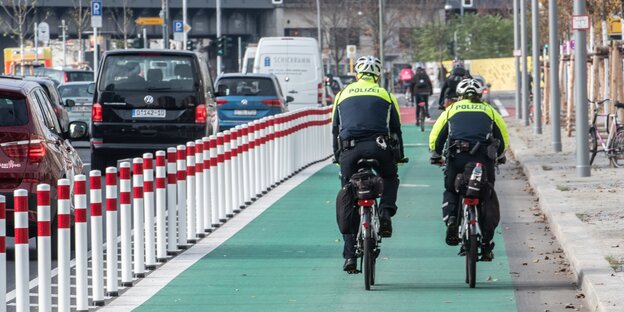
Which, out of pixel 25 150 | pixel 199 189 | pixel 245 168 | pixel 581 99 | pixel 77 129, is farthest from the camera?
pixel 581 99

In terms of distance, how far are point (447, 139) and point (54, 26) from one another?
3482 inches

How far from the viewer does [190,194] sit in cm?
1641

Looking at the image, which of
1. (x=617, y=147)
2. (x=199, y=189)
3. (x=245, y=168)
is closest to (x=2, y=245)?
(x=199, y=189)

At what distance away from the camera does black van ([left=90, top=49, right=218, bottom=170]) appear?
25.2 metres

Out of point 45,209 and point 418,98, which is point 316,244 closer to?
point 45,209

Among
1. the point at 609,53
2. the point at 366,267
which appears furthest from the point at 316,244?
the point at 609,53

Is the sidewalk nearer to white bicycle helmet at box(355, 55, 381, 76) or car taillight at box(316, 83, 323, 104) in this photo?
white bicycle helmet at box(355, 55, 381, 76)

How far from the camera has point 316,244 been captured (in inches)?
622

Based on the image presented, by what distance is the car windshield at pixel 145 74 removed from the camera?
25188 millimetres

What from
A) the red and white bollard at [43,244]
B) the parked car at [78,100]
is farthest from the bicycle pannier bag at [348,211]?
the parked car at [78,100]

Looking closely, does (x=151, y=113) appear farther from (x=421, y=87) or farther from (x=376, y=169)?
(x=421, y=87)

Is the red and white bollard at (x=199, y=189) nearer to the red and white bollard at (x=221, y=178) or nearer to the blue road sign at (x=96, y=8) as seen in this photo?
the red and white bollard at (x=221, y=178)

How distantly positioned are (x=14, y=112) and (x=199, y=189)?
286 cm

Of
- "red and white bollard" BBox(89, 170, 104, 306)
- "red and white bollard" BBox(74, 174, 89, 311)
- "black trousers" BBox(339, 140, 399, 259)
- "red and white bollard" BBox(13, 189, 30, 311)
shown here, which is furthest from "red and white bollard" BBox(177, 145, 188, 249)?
"red and white bollard" BBox(13, 189, 30, 311)
